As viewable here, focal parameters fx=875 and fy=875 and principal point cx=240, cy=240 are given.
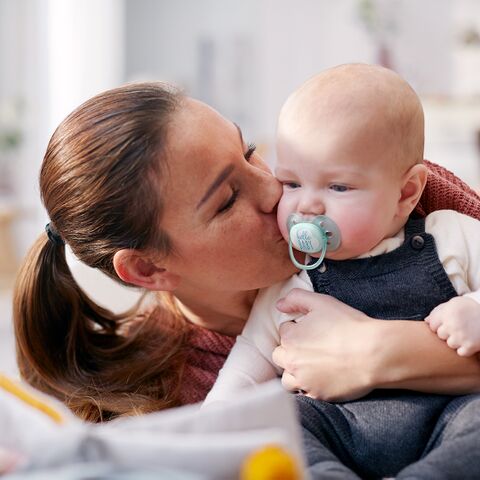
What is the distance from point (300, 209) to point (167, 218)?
0.24 metres

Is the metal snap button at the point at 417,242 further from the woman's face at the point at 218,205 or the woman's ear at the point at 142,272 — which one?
the woman's ear at the point at 142,272

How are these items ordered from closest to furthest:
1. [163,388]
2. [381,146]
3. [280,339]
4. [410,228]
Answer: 1. [381,146]
2. [410,228]
3. [280,339]
4. [163,388]

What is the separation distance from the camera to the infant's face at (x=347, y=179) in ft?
4.49

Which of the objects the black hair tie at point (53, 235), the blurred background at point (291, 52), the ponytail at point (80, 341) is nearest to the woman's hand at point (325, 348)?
the ponytail at point (80, 341)

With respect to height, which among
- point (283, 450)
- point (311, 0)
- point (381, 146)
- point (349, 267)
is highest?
point (381, 146)

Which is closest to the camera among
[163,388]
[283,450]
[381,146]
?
[283,450]

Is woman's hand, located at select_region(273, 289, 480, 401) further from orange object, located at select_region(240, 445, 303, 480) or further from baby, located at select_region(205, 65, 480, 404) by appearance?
orange object, located at select_region(240, 445, 303, 480)

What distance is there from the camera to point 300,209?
1427 millimetres

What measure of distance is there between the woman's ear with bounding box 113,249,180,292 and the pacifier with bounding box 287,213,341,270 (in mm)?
284

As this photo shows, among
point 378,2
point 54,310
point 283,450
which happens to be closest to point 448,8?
point 378,2

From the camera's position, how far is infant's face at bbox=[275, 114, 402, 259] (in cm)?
137

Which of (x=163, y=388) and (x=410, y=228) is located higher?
(x=410, y=228)

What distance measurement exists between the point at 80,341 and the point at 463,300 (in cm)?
87

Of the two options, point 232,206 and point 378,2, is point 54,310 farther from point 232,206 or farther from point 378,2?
point 378,2
